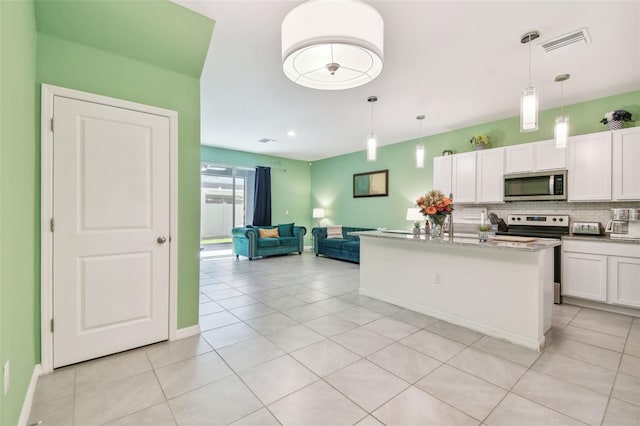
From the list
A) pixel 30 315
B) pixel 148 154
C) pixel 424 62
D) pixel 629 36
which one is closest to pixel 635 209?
pixel 629 36

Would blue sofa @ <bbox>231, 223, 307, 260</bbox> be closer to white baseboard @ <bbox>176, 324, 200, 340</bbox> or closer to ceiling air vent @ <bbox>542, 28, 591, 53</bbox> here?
white baseboard @ <bbox>176, 324, 200, 340</bbox>

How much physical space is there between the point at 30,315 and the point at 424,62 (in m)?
3.93

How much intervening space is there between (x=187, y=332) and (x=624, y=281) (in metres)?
4.82

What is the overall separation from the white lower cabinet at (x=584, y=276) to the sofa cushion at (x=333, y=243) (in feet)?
13.0


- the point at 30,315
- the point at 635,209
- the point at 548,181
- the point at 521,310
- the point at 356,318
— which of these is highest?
the point at 548,181

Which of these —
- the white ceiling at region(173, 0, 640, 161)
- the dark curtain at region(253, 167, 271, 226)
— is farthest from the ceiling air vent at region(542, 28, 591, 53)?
the dark curtain at region(253, 167, 271, 226)

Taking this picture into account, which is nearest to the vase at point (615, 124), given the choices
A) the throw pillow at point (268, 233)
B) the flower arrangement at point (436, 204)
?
the flower arrangement at point (436, 204)

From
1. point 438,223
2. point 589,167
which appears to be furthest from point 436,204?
point 589,167

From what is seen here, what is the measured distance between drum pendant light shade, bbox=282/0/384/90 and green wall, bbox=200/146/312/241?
584 cm

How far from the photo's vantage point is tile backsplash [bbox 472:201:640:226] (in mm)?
3715

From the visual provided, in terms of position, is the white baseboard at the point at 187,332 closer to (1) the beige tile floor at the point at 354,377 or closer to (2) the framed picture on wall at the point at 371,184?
(1) the beige tile floor at the point at 354,377

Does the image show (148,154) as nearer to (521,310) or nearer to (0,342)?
(0,342)

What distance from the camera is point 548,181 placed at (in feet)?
12.9

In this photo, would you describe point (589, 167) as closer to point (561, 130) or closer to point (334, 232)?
point (561, 130)
